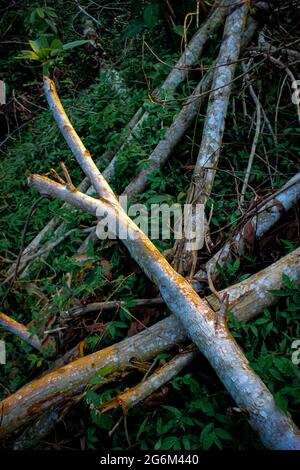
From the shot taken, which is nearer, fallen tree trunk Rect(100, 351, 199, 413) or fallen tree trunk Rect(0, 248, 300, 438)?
fallen tree trunk Rect(100, 351, 199, 413)

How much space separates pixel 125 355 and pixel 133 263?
0.70 m

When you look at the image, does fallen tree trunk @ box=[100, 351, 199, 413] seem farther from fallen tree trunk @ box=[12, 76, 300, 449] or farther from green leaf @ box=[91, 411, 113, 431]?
fallen tree trunk @ box=[12, 76, 300, 449]

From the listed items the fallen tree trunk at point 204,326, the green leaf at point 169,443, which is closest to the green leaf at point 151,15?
the fallen tree trunk at point 204,326

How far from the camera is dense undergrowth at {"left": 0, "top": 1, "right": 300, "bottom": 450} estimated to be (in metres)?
1.96

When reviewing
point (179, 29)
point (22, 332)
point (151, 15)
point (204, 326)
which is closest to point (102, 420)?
point (204, 326)

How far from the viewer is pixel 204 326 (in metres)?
1.98

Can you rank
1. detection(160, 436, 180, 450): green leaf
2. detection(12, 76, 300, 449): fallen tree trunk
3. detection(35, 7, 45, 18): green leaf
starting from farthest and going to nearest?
detection(35, 7, 45, 18): green leaf, detection(160, 436, 180, 450): green leaf, detection(12, 76, 300, 449): fallen tree trunk

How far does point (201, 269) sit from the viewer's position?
8.11 ft

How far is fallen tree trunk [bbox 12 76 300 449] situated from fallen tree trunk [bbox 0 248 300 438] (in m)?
0.16

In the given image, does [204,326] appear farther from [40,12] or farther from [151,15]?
[40,12]

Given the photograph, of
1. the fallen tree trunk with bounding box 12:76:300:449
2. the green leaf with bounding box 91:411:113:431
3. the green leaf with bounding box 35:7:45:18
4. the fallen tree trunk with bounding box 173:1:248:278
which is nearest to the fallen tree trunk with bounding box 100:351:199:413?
the green leaf with bounding box 91:411:113:431

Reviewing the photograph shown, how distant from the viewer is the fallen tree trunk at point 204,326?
5.59 feet

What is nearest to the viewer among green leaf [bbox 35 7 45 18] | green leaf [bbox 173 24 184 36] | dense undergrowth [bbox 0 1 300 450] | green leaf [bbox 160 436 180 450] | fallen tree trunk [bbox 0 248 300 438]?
green leaf [bbox 160 436 180 450]
